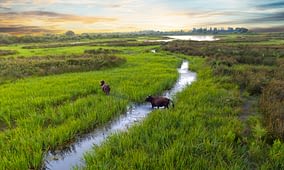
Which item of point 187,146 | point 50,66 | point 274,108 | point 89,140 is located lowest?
point 89,140

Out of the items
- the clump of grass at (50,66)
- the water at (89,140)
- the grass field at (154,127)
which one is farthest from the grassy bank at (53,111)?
the clump of grass at (50,66)

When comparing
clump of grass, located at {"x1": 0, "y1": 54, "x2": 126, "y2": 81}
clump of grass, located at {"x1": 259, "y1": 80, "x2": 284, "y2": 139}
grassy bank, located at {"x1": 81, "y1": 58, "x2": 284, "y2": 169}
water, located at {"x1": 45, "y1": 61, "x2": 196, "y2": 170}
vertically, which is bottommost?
water, located at {"x1": 45, "y1": 61, "x2": 196, "y2": 170}

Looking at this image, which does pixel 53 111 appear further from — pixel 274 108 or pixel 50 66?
pixel 50 66

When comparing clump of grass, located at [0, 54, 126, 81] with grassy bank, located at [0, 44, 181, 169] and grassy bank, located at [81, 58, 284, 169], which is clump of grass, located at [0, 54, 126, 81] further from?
grassy bank, located at [81, 58, 284, 169]

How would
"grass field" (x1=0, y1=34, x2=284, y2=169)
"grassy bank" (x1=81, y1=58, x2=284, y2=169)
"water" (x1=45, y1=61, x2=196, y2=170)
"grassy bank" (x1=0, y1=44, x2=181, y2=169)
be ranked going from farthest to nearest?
"grassy bank" (x1=0, y1=44, x2=181, y2=169) → "water" (x1=45, y1=61, x2=196, y2=170) → "grass field" (x1=0, y1=34, x2=284, y2=169) → "grassy bank" (x1=81, y1=58, x2=284, y2=169)

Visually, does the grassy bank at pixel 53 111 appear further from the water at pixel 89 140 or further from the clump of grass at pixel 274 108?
the clump of grass at pixel 274 108

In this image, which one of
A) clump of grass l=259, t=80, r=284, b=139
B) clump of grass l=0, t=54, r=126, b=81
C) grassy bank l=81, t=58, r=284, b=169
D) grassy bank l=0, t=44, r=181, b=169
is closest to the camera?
grassy bank l=81, t=58, r=284, b=169

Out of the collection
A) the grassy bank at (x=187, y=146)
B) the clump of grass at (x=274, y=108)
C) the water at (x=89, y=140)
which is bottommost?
the water at (x=89, y=140)

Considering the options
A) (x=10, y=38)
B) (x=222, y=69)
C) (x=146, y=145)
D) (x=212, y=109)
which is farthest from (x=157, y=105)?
(x=10, y=38)

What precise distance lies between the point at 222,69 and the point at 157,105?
9.98 m

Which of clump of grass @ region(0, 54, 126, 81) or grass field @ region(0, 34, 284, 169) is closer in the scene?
grass field @ region(0, 34, 284, 169)

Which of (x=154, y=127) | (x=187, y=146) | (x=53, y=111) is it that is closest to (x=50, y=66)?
(x=53, y=111)

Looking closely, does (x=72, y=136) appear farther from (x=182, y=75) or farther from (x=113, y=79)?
(x=182, y=75)

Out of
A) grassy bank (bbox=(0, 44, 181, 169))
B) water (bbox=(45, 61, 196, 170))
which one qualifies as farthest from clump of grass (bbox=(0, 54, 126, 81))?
water (bbox=(45, 61, 196, 170))
